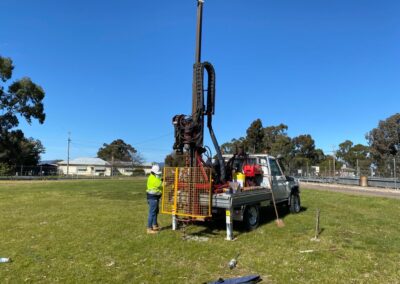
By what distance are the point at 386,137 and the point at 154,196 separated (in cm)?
6501

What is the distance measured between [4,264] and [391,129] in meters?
68.5

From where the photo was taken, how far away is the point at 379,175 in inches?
1486

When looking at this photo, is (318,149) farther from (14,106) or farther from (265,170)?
(265,170)

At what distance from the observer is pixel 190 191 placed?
32.0 ft

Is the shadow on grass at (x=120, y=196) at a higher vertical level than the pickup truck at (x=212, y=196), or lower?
lower

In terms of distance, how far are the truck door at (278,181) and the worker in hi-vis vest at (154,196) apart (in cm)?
411

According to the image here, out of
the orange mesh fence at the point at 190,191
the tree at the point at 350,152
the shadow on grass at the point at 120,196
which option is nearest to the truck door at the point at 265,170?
the orange mesh fence at the point at 190,191

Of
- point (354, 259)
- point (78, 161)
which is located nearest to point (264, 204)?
point (354, 259)

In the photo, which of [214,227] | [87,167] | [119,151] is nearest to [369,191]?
[214,227]

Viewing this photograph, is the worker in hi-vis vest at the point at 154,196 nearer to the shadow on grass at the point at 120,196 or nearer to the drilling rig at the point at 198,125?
the drilling rig at the point at 198,125

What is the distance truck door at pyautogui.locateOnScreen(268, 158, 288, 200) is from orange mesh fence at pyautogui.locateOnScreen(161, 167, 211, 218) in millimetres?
3687

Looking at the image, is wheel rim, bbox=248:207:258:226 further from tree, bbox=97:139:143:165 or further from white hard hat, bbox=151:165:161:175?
tree, bbox=97:139:143:165

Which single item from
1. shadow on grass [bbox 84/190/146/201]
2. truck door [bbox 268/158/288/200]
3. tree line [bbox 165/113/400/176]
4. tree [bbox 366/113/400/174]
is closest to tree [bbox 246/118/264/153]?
tree line [bbox 165/113/400/176]

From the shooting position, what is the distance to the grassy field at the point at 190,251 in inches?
255
